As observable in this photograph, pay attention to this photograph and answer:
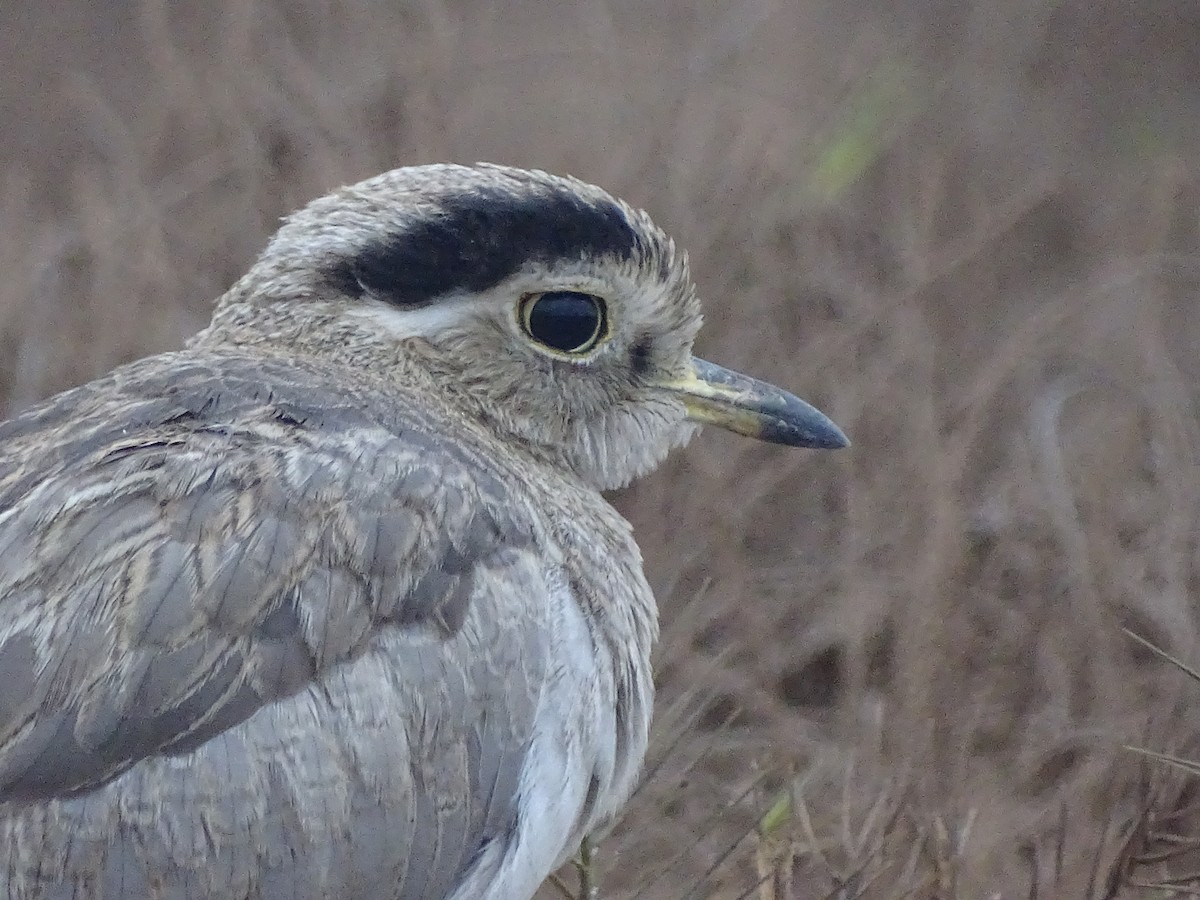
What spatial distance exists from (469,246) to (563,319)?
0.29 m

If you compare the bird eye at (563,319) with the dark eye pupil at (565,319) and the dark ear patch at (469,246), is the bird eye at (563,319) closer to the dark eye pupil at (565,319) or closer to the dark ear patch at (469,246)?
the dark eye pupil at (565,319)

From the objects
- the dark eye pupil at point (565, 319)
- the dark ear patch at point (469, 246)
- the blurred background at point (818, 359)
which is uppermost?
the dark ear patch at point (469, 246)

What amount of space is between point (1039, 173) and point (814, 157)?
2540mm

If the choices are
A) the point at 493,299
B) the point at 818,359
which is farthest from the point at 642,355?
the point at 818,359

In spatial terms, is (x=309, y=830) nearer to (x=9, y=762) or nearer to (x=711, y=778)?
(x=9, y=762)

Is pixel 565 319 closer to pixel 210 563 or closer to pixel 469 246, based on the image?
pixel 469 246

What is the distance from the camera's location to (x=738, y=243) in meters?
6.36

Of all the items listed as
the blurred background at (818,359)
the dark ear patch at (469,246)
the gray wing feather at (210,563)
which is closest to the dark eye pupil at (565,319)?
the dark ear patch at (469,246)

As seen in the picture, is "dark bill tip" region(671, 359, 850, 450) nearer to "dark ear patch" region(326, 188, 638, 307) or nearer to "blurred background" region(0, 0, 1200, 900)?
"dark ear patch" region(326, 188, 638, 307)

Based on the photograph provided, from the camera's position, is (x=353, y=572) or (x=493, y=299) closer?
(x=353, y=572)

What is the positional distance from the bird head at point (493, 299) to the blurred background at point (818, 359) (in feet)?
3.58

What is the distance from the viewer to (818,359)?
5.98 meters

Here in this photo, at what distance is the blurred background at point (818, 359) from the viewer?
A: 4.42 metres

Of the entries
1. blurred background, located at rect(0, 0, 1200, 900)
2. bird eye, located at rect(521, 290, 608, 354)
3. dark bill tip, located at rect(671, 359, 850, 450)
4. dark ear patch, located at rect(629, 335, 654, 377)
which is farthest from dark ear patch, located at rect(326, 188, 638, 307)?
blurred background, located at rect(0, 0, 1200, 900)
